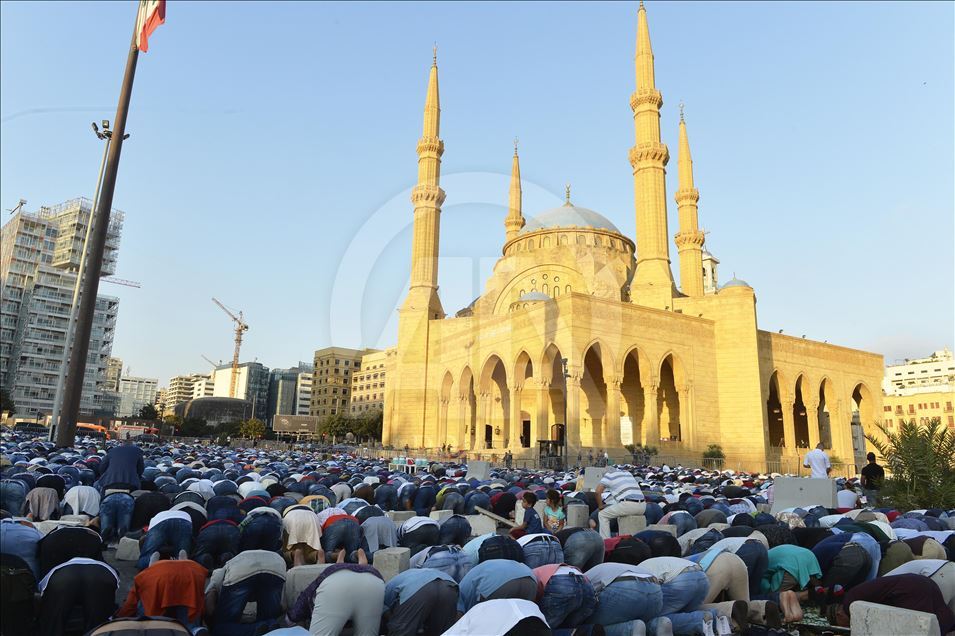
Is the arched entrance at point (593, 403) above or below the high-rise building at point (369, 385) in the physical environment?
below

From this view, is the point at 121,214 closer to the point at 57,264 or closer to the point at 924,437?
the point at 57,264

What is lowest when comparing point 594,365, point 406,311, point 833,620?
point 833,620

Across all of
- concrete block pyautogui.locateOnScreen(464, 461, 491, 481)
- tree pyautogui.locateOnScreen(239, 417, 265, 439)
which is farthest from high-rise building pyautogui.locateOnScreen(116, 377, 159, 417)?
concrete block pyautogui.locateOnScreen(464, 461, 491, 481)

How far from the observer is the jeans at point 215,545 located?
661 centimetres

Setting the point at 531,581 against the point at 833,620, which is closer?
the point at 531,581

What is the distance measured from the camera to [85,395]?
216ft

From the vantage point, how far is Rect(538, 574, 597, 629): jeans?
197 inches

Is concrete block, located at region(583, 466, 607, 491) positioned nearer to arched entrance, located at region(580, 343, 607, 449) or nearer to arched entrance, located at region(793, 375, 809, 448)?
arched entrance, located at region(580, 343, 607, 449)

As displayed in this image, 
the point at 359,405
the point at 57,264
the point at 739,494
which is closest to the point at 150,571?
the point at 739,494

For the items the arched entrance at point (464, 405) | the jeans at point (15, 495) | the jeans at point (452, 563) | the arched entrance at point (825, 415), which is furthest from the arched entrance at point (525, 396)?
the jeans at point (452, 563)

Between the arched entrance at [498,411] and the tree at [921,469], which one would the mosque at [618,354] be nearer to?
the arched entrance at [498,411]

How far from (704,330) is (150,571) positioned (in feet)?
117

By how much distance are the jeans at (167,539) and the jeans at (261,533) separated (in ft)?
1.90

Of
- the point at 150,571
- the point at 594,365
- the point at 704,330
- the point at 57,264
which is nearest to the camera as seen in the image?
the point at 150,571
